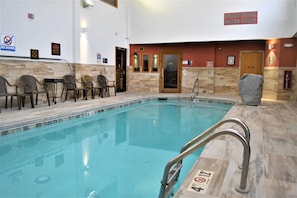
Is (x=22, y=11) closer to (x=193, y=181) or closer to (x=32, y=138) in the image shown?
(x=32, y=138)

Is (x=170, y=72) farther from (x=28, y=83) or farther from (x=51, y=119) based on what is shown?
(x=51, y=119)

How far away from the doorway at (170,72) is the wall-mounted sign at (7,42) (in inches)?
264

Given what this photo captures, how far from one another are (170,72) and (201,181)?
32.4 feet

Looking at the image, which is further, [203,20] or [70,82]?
[203,20]

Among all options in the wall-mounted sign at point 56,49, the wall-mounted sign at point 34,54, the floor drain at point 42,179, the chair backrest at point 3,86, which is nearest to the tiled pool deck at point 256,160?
the chair backrest at point 3,86

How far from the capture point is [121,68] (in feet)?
38.9

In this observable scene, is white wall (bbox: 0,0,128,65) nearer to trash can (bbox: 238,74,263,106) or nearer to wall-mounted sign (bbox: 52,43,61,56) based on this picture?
wall-mounted sign (bbox: 52,43,61,56)


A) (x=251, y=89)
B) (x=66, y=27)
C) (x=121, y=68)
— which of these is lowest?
(x=251, y=89)

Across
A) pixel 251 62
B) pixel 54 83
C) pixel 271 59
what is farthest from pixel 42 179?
pixel 251 62

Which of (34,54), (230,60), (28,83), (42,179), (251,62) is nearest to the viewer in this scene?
(42,179)

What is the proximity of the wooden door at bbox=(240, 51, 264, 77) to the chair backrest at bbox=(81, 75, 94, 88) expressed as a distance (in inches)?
243

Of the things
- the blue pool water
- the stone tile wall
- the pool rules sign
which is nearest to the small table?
the stone tile wall

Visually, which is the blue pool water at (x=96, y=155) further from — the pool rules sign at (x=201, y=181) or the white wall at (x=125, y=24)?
the white wall at (x=125, y=24)

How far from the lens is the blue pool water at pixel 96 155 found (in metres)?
2.75
